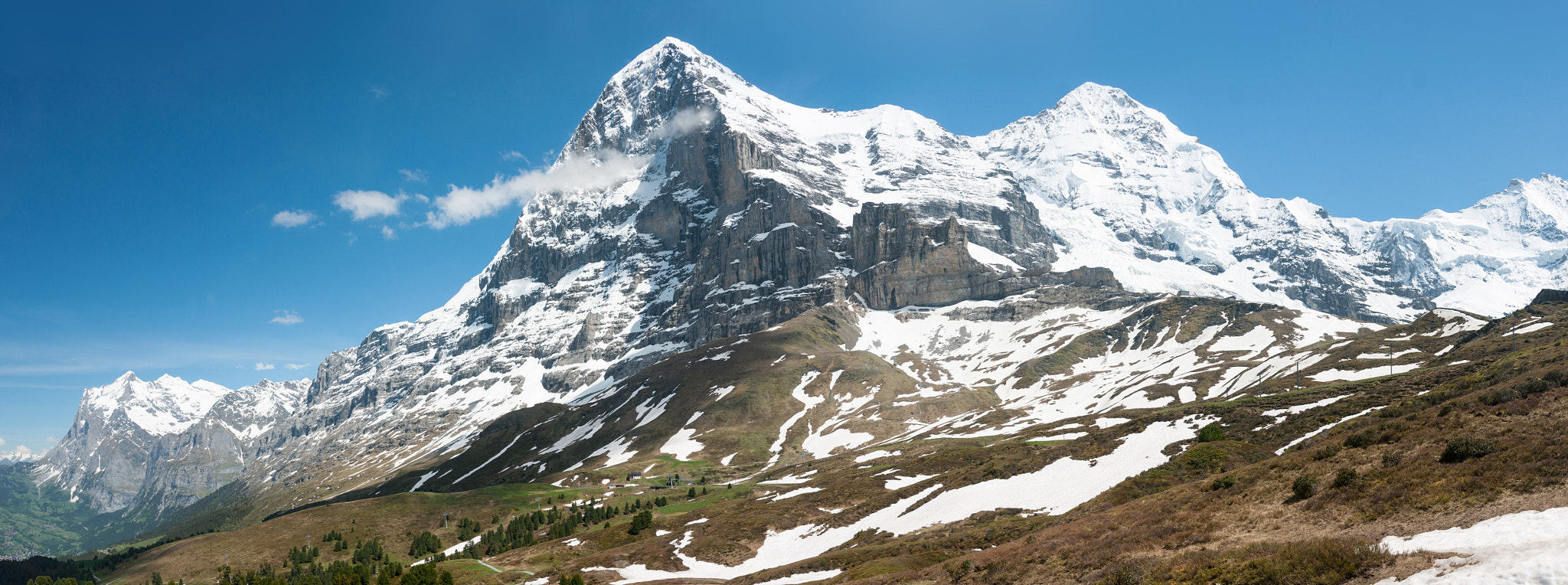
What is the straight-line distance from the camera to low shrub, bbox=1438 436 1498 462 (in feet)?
78.8

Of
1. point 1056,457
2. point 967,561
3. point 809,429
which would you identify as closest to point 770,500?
point 1056,457

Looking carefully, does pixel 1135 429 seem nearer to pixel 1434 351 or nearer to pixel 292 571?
pixel 292 571

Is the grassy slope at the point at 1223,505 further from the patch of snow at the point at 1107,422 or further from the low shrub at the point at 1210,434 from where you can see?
the patch of snow at the point at 1107,422

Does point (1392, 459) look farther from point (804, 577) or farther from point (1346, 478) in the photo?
point (804, 577)

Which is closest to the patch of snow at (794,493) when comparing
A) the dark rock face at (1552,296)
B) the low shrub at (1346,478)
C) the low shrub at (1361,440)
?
the low shrub at (1361,440)

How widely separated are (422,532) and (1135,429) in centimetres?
8882

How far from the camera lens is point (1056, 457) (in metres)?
57.5

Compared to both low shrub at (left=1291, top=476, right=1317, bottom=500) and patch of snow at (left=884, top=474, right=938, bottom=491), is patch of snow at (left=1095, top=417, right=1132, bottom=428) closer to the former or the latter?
patch of snow at (left=884, top=474, right=938, bottom=491)

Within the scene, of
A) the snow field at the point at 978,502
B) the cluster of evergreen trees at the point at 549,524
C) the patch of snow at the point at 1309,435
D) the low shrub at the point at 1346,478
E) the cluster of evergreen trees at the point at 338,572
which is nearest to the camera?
the low shrub at the point at 1346,478

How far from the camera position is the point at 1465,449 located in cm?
2423

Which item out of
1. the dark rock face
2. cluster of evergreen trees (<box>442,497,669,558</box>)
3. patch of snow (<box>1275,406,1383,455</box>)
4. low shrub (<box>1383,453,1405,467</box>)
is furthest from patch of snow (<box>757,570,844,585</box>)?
the dark rock face

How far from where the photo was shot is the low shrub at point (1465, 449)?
24.0m

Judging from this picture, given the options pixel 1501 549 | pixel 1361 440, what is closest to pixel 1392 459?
pixel 1361 440

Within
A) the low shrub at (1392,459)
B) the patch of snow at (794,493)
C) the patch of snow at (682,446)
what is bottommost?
the patch of snow at (794,493)
